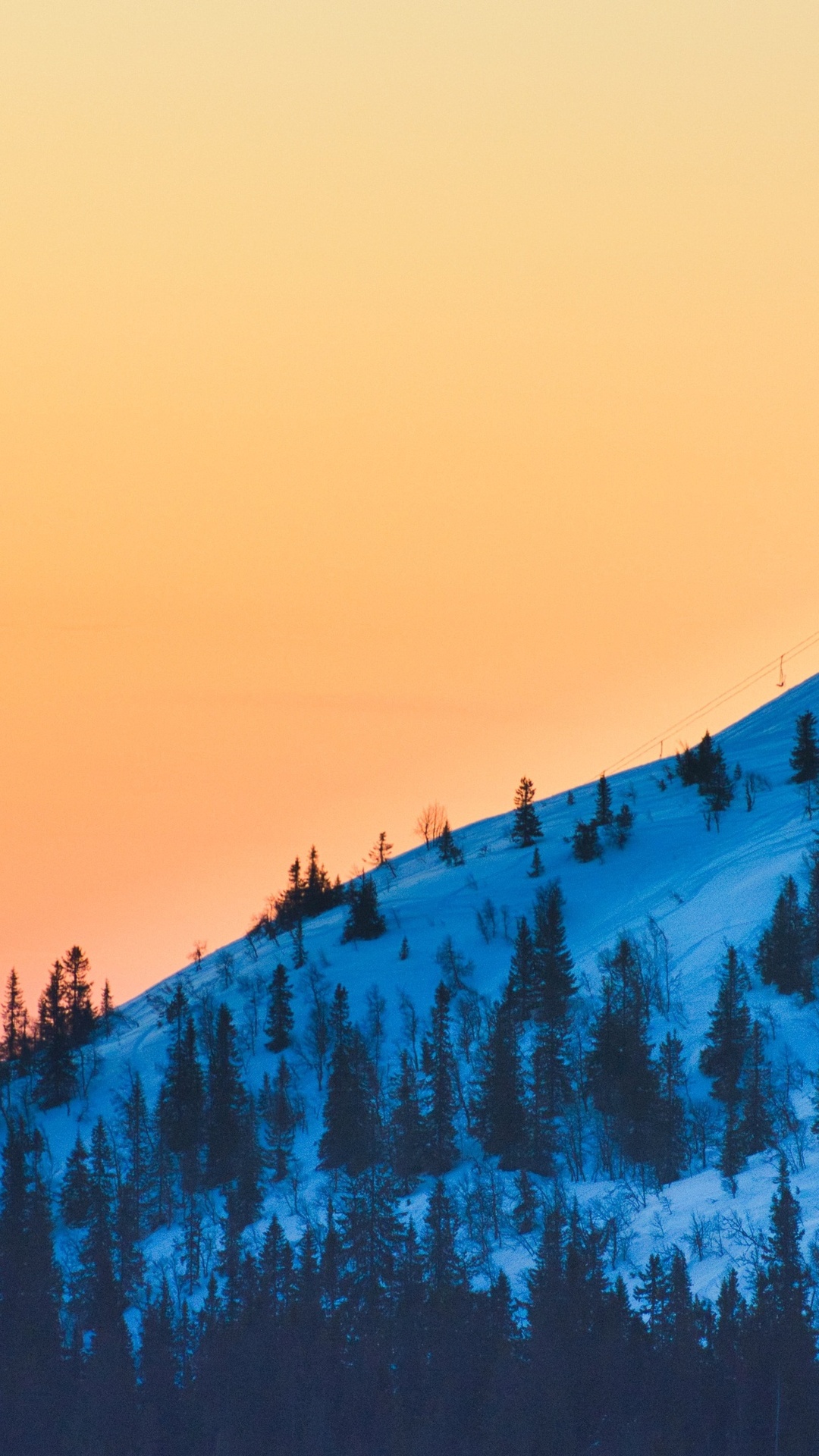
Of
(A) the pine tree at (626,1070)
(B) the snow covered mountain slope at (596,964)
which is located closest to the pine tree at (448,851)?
(B) the snow covered mountain slope at (596,964)

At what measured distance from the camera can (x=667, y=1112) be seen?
106938mm

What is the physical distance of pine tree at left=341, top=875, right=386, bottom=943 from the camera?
541ft

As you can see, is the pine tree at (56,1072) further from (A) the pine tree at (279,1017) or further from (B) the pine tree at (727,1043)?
(B) the pine tree at (727,1043)

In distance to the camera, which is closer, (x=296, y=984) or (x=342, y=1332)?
(x=342, y=1332)

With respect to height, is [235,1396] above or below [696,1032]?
below

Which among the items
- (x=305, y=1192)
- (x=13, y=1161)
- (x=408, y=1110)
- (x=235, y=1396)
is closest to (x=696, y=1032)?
(x=408, y=1110)

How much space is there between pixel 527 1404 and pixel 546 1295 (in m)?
8.96

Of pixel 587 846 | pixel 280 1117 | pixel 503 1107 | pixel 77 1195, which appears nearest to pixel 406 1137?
pixel 503 1107

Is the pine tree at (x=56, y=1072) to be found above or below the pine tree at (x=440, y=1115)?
above

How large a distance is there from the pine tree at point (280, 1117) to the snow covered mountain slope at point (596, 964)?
45.5 inches

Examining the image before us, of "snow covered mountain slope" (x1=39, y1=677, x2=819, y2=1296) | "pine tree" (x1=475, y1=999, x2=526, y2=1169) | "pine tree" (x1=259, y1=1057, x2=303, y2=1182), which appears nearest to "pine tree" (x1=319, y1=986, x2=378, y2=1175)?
"snow covered mountain slope" (x1=39, y1=677, x2=819, y2=1296)

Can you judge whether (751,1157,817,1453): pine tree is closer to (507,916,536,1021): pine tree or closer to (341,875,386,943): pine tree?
(507,916,536,1021): pine tree

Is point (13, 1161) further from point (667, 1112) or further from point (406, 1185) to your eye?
point (667, 1112)

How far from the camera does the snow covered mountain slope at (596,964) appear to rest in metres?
90.3
